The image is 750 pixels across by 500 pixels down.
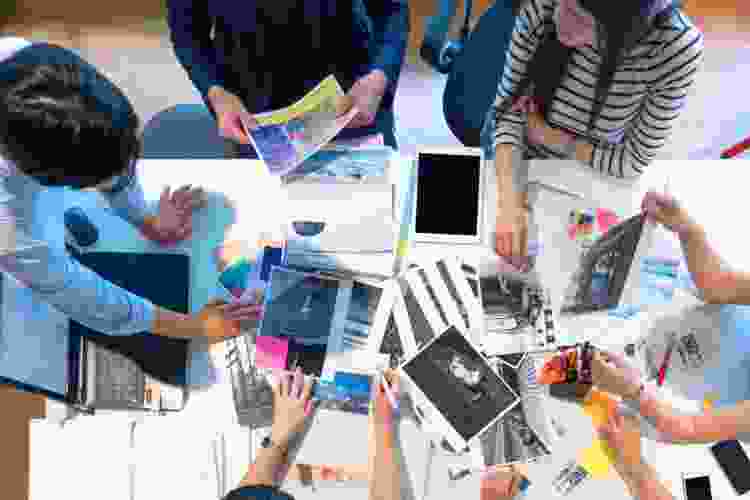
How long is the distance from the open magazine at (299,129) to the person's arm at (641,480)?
33.3 inches

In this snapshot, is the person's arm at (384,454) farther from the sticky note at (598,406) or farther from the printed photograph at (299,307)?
the sticky note at (598,406)

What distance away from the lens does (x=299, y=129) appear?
4.03ft

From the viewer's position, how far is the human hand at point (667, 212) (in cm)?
112

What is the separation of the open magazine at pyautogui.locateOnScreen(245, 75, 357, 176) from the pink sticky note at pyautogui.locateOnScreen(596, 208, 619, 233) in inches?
21.4

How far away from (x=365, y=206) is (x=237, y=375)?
418mm

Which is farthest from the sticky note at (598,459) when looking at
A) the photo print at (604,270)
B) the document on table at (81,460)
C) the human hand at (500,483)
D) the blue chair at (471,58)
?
the document on table at (81,460)

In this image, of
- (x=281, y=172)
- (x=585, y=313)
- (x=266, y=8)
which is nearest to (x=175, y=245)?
(x=281, y=172)

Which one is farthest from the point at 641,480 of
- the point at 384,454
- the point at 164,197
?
the point at 164,197

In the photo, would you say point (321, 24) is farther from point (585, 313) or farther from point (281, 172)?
point (585, 313)

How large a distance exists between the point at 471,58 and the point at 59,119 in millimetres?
980

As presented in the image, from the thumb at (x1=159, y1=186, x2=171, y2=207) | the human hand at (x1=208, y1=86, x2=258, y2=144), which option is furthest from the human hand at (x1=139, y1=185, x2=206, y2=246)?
the human hand at (x1=208, y1=86, x2=258, y2=144)

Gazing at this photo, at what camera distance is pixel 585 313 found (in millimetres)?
1128

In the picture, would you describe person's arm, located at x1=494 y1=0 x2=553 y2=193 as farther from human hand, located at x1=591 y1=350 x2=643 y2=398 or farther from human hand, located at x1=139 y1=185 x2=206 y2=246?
human hand, located at x1=139 y1=185 x2=206 y2=246

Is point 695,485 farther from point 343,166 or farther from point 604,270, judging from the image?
point 343,166
